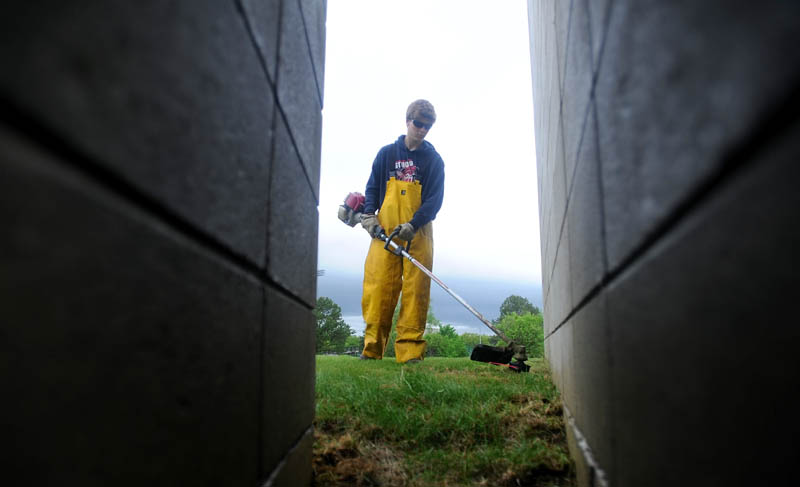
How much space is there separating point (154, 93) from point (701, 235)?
51 cm

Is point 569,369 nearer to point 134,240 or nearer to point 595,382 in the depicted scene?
point 595,382

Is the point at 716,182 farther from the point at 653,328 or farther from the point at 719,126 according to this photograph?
the point at 653,328

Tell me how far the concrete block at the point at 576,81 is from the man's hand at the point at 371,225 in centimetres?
344

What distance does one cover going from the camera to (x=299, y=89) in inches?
47.7

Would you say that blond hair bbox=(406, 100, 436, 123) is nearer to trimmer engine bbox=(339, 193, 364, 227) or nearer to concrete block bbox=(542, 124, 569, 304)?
trimmer engine bbox=(339, 193, 364, 227)

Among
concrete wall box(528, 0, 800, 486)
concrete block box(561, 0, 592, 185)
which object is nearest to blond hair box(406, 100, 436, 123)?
concrete block box(561, 0, 592, 185)

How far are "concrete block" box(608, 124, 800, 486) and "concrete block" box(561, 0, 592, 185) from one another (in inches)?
21.5

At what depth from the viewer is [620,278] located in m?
0.80

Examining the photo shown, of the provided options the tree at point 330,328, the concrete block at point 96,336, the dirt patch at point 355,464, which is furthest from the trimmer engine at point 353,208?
the tree at point 330,328

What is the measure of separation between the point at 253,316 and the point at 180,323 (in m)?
0.29

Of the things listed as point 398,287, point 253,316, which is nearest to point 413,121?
point 398,287

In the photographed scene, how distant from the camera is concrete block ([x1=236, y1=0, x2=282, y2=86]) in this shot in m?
0.78

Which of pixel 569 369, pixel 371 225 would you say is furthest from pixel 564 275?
pixel 371 225

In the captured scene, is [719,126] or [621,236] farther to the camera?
[621,236]
